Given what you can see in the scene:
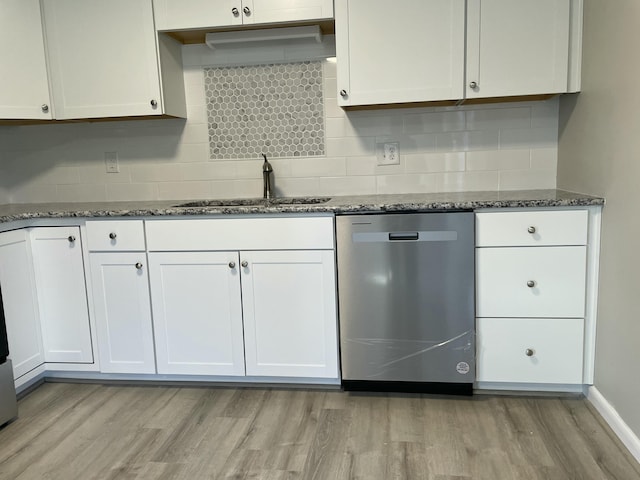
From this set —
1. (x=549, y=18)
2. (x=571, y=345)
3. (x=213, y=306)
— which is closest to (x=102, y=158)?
(x=213, y=306)

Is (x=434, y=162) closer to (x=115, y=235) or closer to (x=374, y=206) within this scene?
(x=374, y=206)

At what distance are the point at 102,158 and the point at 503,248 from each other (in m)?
2.26

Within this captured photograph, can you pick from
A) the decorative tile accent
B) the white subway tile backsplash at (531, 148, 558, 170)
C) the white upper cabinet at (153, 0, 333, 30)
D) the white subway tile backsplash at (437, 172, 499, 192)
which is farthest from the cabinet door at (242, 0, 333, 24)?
the white subway tile backsplash at (531, 148, 558, 170)

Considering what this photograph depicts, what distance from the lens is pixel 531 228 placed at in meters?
2.07

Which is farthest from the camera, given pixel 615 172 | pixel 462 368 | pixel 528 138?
pixel 528 138

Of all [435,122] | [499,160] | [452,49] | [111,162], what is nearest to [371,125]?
[435,122]

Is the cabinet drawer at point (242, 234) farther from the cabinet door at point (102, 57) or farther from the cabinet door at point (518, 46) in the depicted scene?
the cabinet door at point (518, 46)

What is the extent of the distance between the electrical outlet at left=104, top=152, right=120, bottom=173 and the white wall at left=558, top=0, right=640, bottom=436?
2444 mm

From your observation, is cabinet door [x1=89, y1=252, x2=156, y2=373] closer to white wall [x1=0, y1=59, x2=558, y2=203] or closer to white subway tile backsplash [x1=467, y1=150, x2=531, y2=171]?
white wall [x1=0, y1=59, x2=558, y2=203]

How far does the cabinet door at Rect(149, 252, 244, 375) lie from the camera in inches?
90.6

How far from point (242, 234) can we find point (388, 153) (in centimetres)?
94

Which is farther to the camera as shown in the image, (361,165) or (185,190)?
(185,190)

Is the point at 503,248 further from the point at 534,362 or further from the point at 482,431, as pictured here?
the point at 482,431

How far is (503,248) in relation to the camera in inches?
83.0
